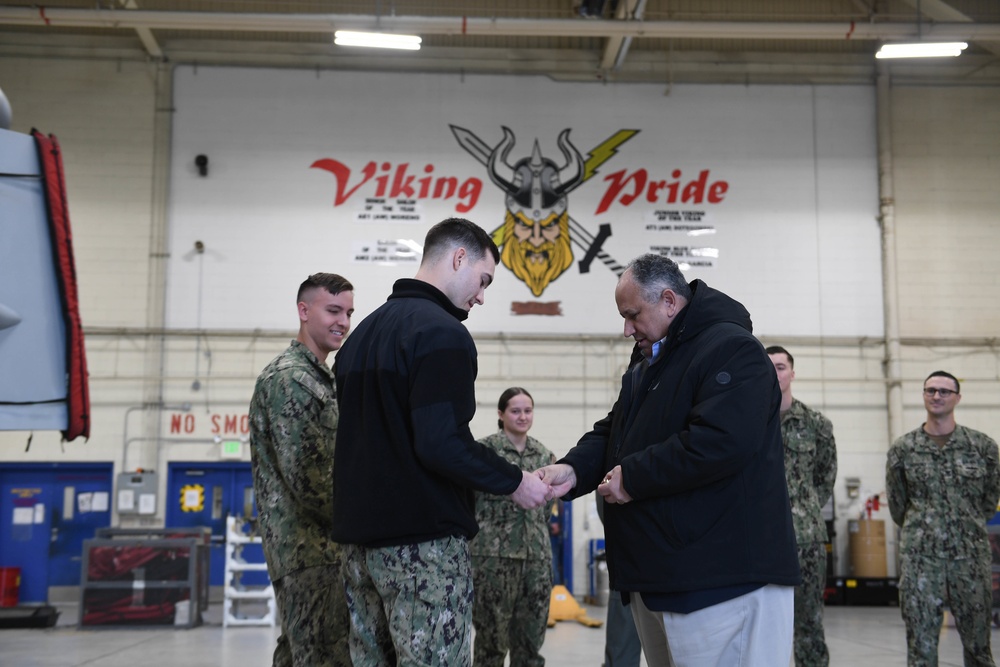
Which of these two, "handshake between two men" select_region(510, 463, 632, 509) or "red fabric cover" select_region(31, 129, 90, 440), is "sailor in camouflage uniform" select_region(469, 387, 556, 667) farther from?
"red fabric cover" select_region(31, 129, 90, 440)

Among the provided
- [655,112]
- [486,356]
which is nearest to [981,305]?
[655,112]

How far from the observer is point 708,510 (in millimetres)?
3055

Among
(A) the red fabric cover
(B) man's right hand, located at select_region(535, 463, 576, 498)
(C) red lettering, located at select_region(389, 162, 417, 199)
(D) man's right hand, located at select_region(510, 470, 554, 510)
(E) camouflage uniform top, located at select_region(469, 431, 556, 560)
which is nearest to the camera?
(A) the red fabric cover

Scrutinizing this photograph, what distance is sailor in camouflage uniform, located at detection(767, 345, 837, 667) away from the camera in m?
5.82

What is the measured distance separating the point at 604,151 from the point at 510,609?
35.6 ft

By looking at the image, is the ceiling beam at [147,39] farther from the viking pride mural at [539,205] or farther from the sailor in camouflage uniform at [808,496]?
the sailor in camouflage uniform at [808,496]

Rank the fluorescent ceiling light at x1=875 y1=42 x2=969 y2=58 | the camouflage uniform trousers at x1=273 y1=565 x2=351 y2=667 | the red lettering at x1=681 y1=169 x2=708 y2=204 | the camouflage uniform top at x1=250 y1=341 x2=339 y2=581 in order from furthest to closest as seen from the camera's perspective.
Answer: the red lettering at x1=681 y1=169 x2=708 y2=204 < the fluorescent ceiling light at x1=875 y1=42 x2=969 y2=58 < the camouflage uniform top at x1=250 y1=341 x2=339 y2=581 < the camouflage uniform trousers at x1=273 y1=565 x2=351 y2=667

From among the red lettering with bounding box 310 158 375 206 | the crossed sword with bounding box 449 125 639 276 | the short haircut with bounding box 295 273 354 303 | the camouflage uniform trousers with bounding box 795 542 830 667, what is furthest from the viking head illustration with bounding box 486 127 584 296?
the short haircut with bounding box 295 273 354 303

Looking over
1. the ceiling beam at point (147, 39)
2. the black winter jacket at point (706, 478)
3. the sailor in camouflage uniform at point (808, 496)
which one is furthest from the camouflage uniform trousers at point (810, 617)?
the ceiling beam at point (147, 39)

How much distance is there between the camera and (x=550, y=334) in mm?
15062

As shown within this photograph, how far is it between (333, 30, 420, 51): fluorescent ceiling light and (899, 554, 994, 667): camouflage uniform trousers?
9128 mm

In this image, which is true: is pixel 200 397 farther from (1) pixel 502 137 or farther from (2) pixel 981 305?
(2) pixel 981 305

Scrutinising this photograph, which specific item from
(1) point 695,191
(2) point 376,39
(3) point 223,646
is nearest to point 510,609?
(3) point 223,646

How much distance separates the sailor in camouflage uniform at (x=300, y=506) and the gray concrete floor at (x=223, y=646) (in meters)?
4.82
